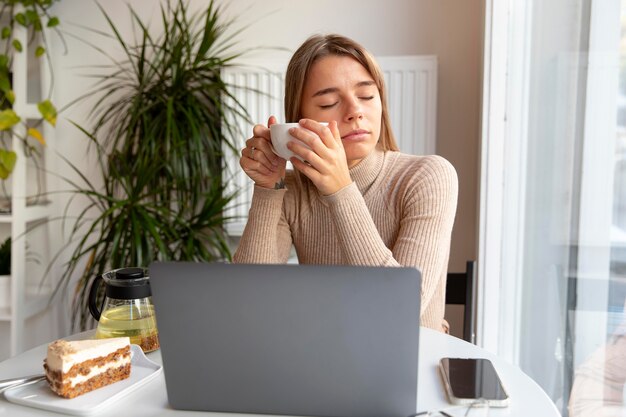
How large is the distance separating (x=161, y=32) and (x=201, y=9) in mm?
206

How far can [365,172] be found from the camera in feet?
4.50

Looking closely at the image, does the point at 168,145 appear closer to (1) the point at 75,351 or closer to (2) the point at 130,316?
(2) the point at 130,316

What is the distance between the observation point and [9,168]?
2473 mm

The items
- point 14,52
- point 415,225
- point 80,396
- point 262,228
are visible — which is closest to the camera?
point 80,396

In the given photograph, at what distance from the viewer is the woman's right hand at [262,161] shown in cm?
116

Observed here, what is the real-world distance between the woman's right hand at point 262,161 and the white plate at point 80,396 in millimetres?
480

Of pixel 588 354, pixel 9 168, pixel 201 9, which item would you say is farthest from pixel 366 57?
pixel 9 168

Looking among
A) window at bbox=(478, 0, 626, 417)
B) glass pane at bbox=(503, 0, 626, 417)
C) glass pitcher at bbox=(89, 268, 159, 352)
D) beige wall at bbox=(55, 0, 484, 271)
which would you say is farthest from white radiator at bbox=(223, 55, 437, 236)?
glass pitcher at bbox=(89, 268, 159, 352)

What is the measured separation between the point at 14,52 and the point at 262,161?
185cm

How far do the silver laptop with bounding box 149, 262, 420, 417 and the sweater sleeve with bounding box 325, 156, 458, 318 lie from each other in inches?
15.2

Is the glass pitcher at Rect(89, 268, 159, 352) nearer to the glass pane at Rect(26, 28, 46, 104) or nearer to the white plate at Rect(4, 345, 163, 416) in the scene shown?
the white plate at Rect(4, 345, 163, 416)

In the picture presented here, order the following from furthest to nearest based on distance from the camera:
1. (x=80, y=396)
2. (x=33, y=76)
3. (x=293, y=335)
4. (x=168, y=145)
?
(x=33, y=76)
(x=168, y=145)
(x=80, y=396)
(x=293, y=335)

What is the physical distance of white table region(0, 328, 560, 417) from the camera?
729 mm

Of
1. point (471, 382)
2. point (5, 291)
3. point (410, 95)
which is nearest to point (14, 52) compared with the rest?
point (5, 291)
